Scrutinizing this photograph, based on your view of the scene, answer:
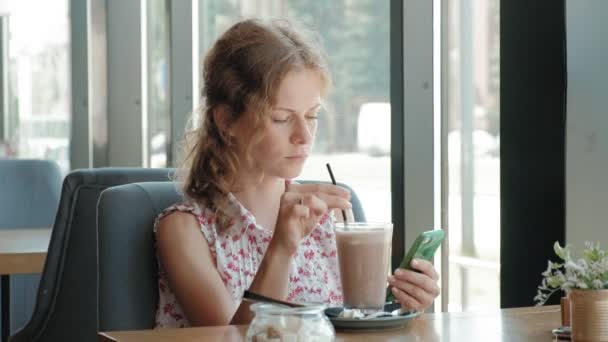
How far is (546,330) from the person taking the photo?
1.47 meters

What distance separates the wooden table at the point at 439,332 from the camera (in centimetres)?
142

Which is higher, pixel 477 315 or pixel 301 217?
pixel 301 217

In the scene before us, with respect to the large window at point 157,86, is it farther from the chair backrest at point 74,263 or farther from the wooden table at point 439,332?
the wooden table at point 439,332

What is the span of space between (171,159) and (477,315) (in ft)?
9.52

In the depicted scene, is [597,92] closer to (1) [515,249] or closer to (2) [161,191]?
(1) [515,249]

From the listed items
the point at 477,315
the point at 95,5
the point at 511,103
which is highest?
the point at 95,5

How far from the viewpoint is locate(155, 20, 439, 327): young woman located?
1.84 meters

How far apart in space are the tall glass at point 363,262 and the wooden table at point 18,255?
1.27 meters

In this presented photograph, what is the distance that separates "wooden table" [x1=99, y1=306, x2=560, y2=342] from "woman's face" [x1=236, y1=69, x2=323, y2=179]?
1.36 ft

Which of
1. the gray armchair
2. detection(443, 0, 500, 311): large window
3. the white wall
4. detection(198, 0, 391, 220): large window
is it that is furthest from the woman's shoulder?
the gray armchair

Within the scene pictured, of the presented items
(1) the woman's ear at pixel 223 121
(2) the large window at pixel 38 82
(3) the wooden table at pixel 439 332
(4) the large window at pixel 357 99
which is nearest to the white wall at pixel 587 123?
(3) the wooden table at pixel 439 332

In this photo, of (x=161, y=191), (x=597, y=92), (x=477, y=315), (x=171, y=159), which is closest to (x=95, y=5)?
(x=171, y=159)

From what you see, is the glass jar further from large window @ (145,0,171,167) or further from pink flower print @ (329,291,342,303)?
large window @ (145,0,171,167)

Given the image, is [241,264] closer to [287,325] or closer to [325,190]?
[325,190]
